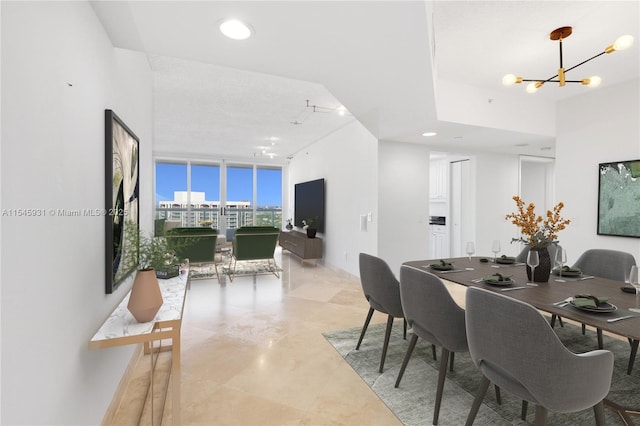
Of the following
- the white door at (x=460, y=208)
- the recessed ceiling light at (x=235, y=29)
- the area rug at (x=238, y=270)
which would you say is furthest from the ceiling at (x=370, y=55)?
the area rug at (x=238, y=270)

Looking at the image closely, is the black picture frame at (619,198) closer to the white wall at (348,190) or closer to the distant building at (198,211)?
the white wall at (348,190)

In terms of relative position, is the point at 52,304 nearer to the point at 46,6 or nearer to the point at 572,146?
the point at 46,6

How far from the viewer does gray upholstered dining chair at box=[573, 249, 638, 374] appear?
2557mm

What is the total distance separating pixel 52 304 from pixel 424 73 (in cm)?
260

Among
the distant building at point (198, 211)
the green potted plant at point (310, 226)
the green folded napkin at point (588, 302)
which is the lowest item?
the green folded napkin at point (588, 302)

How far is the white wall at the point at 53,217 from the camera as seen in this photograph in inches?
34.5

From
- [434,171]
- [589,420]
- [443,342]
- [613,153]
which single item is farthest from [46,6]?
[434,171]

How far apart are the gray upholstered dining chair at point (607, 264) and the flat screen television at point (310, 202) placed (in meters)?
4.41

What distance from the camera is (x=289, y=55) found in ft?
6.75

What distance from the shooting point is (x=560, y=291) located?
6.54 ft

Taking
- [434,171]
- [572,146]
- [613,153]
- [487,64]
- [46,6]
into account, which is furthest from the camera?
[434,171]

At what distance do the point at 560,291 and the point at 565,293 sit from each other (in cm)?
5

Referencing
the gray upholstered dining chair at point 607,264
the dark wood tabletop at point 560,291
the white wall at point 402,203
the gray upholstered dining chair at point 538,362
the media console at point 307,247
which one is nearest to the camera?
the gray upholstered dining chair at point 538,362

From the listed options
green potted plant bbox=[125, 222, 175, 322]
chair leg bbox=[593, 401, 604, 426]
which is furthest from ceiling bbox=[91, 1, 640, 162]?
chair leg bbox=[593, 401, 604, 426]
